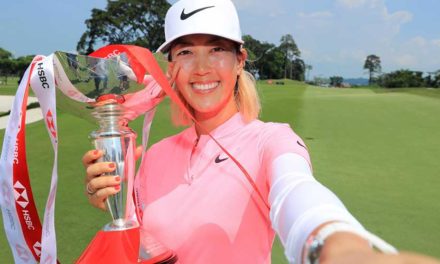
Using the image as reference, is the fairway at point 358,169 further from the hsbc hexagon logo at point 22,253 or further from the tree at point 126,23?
the tree at point 126,23

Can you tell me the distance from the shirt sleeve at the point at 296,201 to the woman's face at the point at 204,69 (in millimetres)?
355

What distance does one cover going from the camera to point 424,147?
21.9 ft

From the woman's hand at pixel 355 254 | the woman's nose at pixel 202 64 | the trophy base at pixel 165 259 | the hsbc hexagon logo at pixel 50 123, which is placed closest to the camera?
the woman's hand at pixel 355 254

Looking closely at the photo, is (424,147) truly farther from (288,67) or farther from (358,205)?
(288,67)

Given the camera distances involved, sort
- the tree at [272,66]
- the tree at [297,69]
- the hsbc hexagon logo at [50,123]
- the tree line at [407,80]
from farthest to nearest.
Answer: the tree at [297,69] < the tree at [272,66] < the tree line at [407,80] < the hsbc hexagon logo at [50,123]

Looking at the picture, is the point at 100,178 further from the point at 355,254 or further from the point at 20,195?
the point at 355,254

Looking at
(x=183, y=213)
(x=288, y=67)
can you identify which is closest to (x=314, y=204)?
(x=183, y=213)

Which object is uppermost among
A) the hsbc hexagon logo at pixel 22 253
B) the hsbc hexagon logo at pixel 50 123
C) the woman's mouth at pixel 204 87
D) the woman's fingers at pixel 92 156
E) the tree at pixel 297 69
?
the woman's mouth at pixel 204 87

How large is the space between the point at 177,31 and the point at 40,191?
3673mm

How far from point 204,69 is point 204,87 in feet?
0.18

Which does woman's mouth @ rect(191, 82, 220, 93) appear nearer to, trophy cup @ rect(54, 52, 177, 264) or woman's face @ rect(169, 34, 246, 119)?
woman's face @ rect(169, 34, 246, 119)

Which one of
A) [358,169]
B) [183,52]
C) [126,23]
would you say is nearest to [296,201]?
[183,52]

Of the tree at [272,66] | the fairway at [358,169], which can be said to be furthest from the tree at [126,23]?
the fairway at [358,169]

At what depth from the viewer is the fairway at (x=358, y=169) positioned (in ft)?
11.9
